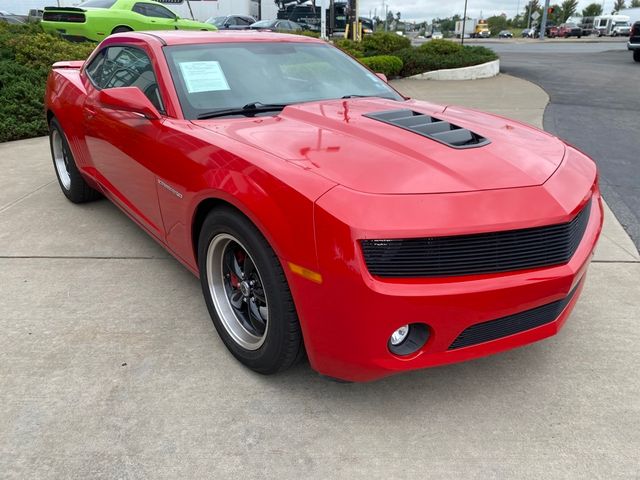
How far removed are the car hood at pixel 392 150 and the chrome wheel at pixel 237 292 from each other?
0.52m

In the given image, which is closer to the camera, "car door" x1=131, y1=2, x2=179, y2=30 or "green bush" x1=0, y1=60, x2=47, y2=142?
"green bush" x1=0, y1=60, x2=47, y2=142

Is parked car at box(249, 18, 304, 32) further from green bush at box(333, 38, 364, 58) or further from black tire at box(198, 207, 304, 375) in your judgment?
black tire at box(198, 207, 304, 375)

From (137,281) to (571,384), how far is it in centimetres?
247

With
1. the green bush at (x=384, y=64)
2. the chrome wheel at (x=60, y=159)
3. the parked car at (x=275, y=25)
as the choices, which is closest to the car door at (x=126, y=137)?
A: the chrome wheel at (x=60, y=159)

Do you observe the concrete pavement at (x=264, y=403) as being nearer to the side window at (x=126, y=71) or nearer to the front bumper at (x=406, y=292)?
the front bumper at (x=406, y=292)

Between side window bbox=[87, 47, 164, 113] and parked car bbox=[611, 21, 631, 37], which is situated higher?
side window bbox=[87, 47, 164, 113]

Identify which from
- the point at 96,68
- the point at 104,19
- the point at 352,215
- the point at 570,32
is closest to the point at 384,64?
the point at 104,19

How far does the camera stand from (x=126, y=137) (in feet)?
10.2

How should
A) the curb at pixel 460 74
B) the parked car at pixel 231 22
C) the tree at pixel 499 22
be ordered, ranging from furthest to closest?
the tree at pixel 499 22 < the parked car at pixel 231 22 < the curb at pixel 460 74

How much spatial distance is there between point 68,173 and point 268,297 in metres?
3.38

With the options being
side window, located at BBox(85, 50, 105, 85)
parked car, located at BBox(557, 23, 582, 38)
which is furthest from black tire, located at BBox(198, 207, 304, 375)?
parked car, located at BBox(557, 23, 582, 38)

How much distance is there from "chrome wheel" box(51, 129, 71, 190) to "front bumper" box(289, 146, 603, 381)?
3.60m

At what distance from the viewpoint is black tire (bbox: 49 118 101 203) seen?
4.43 m

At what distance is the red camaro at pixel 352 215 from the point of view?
1.80 m
